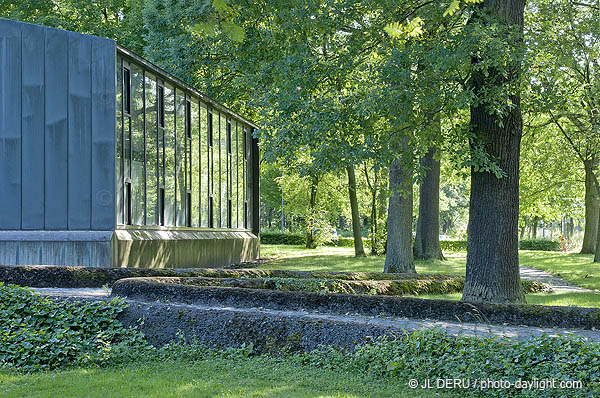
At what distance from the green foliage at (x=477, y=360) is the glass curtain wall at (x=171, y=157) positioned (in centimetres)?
1070

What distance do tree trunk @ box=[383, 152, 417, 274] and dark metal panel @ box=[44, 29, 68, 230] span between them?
930 cm

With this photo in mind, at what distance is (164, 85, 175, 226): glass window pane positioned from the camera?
2011cm

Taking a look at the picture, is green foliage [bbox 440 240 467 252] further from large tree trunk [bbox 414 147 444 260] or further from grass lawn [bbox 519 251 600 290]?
large tree trunk [bbox 414 147 444 260]

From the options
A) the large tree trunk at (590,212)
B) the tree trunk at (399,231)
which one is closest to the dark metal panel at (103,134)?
the tree trunk at (399,231)

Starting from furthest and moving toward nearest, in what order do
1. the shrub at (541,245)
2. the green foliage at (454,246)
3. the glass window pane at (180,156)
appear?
the shrub at (541,245)
the green foliage at (454,246)
the glass window pane at (180,156)

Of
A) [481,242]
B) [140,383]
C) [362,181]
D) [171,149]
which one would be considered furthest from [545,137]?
[140,383]

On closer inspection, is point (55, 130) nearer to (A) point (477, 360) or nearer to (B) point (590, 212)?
(A) point (477, 360)

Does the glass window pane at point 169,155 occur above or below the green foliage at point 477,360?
above

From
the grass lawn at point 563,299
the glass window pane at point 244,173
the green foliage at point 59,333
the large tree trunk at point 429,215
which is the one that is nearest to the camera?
the green foliage at point 59,333

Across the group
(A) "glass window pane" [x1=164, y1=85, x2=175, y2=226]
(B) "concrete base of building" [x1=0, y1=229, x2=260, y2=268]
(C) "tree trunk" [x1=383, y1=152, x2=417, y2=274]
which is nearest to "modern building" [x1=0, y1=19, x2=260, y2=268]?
(B) "concrete base of building" [x1=0, y1=229, x2=260, y2=268]

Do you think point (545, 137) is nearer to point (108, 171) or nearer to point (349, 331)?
point (108, 171)

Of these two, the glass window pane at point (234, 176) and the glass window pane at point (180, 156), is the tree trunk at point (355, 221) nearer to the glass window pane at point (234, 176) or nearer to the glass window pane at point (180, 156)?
the glass window pane at point (234, 176)

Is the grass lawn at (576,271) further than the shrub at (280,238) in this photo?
No

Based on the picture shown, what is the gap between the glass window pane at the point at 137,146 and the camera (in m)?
17.6
